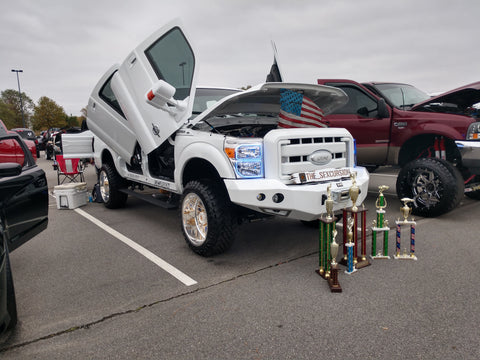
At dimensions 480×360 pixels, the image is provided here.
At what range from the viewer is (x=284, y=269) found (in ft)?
11.2

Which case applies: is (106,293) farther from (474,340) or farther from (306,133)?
(474,340)

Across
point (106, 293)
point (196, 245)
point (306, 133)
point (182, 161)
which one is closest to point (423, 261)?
point (306, 133)

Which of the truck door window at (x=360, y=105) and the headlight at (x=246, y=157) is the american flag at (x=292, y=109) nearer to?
the headlight at (x=246, y=157)

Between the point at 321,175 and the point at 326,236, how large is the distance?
1.97 ft

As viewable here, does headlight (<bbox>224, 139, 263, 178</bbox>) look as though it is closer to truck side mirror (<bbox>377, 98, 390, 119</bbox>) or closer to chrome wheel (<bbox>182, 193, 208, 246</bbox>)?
Result: chrome wheel (<bbox>182, 193, 208, 246</bbox>)

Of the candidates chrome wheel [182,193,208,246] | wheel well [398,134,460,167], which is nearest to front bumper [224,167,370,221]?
chrome wheel [182,193,208,246]

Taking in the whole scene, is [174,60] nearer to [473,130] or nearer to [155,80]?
[155,80]

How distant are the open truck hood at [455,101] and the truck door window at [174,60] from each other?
12.1ft

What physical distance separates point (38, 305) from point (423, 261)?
354 cm

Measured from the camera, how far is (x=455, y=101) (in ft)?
18.1

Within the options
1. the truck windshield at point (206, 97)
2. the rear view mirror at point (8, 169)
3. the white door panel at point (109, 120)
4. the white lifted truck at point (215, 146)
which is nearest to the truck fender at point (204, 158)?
the white lifted truck at point (215, 146)

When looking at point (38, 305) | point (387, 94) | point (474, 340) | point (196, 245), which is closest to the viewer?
point (474, 340)

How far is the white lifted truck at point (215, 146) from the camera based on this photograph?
3.24 meters

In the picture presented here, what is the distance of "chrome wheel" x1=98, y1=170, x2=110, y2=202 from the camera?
6391 mm
